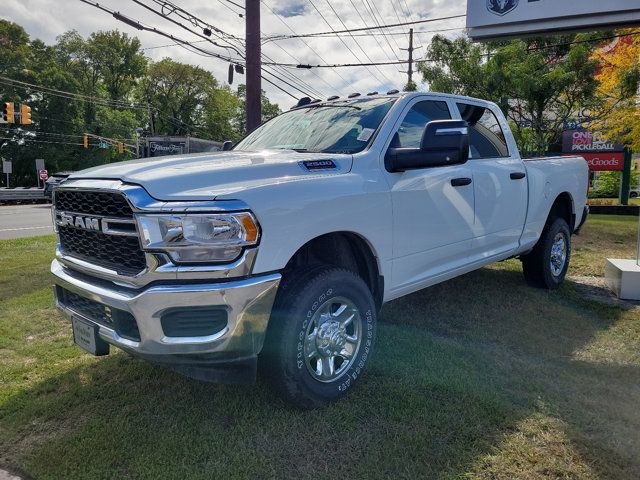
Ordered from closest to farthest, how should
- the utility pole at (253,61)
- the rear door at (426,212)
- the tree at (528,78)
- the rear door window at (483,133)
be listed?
the rear door at (426,212) → the rear door window at (483,133) → the utility pole at (253,61) → the tree at (528,78)

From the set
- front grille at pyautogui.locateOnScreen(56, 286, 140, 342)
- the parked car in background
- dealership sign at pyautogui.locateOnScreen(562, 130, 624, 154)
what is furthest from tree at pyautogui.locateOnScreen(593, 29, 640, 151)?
front grille at pyautogui.locateOnScreen(56, 286, 140, 342)

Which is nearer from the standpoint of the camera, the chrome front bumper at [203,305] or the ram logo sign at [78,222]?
the chrome front bumper at [203,305]

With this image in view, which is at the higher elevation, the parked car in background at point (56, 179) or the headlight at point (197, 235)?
the parked car in background at point (56, 179)

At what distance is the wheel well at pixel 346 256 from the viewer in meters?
3.08

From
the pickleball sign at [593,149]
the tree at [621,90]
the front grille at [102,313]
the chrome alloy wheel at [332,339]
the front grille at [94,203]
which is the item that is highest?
the tree at [621,90]

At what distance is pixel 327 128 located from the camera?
12.4 feet

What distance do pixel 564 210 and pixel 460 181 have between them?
2.73m

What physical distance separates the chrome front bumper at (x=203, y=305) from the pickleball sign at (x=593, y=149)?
20.8 meters

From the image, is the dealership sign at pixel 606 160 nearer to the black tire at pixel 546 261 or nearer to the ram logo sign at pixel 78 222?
the black tire at pixel 546 261

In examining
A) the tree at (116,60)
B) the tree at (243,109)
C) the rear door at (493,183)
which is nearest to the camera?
the rear door at (493,183)

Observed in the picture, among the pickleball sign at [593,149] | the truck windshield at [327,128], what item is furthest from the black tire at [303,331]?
the pickleball sign at [593,149]

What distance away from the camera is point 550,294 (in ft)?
18.3

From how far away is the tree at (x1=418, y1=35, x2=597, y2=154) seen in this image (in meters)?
14.4

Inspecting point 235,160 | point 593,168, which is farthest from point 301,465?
point 593,168
